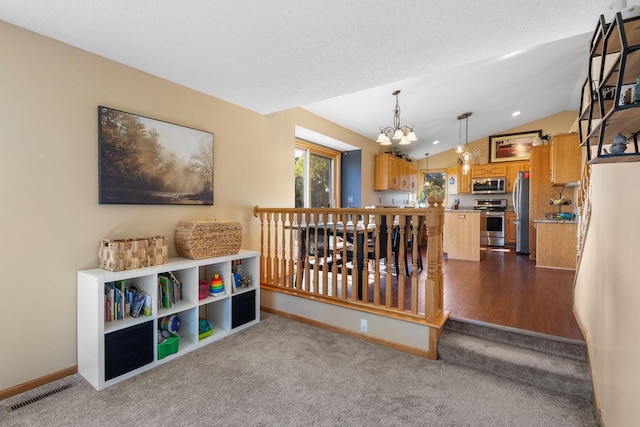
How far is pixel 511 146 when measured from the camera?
763cm

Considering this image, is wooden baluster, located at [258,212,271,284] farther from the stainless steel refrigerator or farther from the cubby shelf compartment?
the stainless steel refrigerator

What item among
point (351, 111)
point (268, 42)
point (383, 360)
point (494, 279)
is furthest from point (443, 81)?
point (383, 360)

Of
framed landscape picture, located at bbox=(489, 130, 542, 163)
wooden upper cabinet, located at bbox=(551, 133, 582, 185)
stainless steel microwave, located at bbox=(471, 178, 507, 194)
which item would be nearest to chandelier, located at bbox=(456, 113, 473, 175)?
framed landscape picture, located at bbox=(489, 130, 542, 163)

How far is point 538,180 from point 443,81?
301 cm

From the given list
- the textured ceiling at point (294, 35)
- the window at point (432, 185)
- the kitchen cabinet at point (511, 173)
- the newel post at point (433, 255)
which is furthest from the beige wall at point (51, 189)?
the kitchen cabinet at point (511, 173)

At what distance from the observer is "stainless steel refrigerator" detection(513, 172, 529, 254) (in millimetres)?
5867

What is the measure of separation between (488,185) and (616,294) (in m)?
6.88

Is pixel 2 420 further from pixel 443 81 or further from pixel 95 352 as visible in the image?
pixel 443 81

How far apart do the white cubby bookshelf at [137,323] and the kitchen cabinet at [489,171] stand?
7121 millimetres

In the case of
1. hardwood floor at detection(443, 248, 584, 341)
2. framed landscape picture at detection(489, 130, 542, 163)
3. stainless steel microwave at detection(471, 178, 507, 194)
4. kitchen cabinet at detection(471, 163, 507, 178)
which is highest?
framed landscape picture at detection(489, 130, 542, 163)

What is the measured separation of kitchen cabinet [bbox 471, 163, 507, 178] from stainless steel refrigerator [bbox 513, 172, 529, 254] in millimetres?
1666

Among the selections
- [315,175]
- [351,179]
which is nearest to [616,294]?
[315,175]

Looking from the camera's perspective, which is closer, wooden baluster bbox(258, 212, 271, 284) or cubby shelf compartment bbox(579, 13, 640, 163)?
cubby shelf compartment bbox(579, 13, 640, 163)

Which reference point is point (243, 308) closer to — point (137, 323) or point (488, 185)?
point (137, 323)
